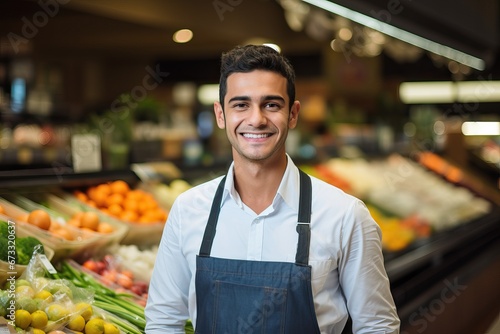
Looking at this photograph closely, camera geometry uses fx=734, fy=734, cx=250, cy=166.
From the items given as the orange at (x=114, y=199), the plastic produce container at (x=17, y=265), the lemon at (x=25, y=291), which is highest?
the orange at (x=114, y=199)

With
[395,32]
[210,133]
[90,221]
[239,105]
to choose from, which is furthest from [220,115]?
[210,133]

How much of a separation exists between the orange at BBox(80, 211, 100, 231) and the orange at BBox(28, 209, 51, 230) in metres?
0.32

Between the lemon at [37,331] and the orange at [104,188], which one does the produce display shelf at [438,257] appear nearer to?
the orange at [104,188]

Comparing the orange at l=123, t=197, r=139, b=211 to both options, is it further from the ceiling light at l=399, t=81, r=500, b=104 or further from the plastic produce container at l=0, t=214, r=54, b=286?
the ceiling light at l=399, t=81, r=500, b=104

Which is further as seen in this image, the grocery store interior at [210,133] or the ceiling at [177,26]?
the ceiling at [177,26]

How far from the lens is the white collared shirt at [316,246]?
6.91ft

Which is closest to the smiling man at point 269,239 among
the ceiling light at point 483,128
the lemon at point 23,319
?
the lemon at point 23,319

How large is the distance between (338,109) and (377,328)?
955 centimetres

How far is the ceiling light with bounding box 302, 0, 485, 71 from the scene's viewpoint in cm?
409

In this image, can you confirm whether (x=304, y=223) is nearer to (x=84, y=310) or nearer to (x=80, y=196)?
(x=84, y=310)

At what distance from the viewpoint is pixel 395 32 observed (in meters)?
5.46

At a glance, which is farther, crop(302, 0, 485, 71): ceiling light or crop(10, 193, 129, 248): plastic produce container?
crop(302, 0, 485, 71): ceiling light

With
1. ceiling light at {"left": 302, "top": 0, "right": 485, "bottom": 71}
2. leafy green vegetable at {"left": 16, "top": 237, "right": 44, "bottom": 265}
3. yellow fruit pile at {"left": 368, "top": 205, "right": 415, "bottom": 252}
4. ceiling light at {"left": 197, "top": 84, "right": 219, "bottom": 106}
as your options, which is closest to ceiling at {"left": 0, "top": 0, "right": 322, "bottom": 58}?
ceiling light at {"left": 197, "top": 84, "right": 219, "bottom": 106}

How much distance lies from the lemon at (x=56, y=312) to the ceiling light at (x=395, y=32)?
209 centimetres
